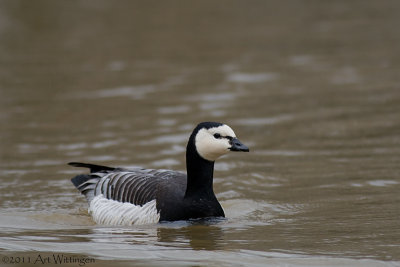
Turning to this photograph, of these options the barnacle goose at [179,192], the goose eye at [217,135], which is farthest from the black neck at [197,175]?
the goose eye at [217,135]

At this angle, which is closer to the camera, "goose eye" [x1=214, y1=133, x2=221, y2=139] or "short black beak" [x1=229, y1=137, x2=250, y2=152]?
"short black beak" [x1=229, y1=137, x2=250, y2=152]

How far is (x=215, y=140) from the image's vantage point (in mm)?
9820

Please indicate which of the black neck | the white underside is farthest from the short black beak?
the white underside

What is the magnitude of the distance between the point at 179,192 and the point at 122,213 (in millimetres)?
719

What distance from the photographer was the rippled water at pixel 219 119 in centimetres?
915

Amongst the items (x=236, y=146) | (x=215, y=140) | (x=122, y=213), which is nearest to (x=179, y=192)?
(x=122, y=213)

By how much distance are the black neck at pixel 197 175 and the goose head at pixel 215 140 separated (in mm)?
90

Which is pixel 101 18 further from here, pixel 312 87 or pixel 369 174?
pixel 369 174

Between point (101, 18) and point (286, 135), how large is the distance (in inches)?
576

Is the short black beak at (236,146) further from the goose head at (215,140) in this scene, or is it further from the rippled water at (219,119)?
the rippled water at (219,119)

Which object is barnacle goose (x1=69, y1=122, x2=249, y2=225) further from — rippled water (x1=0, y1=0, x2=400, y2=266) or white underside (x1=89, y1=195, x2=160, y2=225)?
rippled water (x1=0, y1=0, x2=400, y2=266)

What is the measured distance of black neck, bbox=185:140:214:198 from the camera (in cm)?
1006

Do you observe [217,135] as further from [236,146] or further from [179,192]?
[179,192]

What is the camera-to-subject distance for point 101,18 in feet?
92.2
